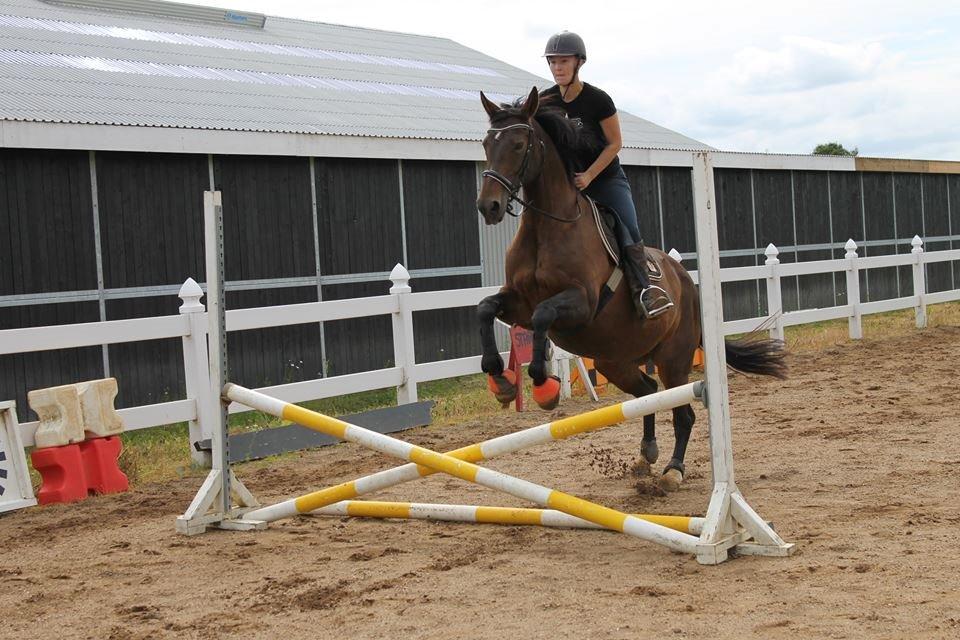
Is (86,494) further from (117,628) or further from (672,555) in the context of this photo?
(672,555)

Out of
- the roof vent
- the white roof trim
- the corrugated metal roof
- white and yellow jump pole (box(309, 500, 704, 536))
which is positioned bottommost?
white and yellow jump pole (box(309, 500, 704, 536))

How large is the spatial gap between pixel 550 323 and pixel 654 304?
91 cm

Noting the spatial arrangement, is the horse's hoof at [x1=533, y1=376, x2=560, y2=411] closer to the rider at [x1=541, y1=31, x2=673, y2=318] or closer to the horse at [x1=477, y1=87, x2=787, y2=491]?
the horse at [x1=477, y1=87, x2=787, y2=491]

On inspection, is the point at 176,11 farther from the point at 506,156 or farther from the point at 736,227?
the point at 506,156

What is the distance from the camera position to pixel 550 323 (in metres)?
5.60

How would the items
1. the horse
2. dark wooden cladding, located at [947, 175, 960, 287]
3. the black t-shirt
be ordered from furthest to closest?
dark wooden cladding, located at [947, 175, 960, 287] → the black t-shirt → the horse

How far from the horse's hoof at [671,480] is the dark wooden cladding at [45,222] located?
7061mm

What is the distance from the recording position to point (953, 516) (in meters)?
5.24

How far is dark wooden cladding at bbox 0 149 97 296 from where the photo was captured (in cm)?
1062

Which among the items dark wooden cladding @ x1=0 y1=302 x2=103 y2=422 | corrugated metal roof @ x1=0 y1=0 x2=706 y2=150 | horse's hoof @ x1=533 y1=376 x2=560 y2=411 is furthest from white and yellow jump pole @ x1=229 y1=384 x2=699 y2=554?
corrugated metal roof @ x1=0 y1=0 x2=706 y2=150

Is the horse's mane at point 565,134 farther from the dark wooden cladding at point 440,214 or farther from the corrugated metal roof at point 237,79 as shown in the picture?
the dark wooden cladding at point 440,214

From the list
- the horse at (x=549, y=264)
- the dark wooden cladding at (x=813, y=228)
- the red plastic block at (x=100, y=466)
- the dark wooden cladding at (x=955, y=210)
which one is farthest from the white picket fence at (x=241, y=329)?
the dark wooden cladding at (x=955, y=210)

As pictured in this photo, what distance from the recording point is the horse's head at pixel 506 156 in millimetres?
5332

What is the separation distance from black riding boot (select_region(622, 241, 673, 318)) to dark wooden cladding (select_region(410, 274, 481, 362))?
820 centimetres
